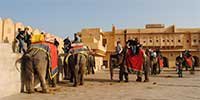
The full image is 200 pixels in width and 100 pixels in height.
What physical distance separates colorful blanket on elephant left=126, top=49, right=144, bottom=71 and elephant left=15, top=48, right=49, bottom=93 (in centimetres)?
637

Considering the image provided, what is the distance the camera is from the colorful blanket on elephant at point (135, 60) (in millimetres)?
15125

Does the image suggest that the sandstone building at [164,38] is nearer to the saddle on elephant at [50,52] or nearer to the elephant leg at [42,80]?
the saddle on elephant at [50,52]

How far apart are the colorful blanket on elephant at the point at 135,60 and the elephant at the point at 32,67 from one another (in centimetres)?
637

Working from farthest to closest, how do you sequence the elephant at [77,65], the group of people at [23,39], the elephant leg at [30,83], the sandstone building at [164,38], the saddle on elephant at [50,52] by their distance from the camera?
the sandstone building at [164,38] → the elephant at [77,65] → the group of people at [23,39] → the saddle on elephant at [50,52] → the elephant leg at [30,83]

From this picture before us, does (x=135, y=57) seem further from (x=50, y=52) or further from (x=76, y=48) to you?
(x=50, y=52)

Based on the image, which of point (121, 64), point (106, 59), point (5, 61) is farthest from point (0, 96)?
point (106, 59)

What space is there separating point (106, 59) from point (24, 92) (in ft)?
209

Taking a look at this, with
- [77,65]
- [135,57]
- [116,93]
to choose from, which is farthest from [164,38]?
[116,93]

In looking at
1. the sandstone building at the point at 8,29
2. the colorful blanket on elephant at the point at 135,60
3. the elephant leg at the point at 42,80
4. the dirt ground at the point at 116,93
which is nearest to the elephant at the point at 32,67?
the elephant leg at the point at 42,80

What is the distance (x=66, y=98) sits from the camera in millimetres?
8164

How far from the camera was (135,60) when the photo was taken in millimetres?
15180

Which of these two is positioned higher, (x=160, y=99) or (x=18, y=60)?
(x=18, y=60)

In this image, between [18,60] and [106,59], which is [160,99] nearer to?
[18,60]

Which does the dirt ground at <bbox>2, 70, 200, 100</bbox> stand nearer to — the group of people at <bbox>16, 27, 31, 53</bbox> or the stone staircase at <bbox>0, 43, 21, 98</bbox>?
the stone staircase at <bbox>0, 43, 21, 98</bbox>
